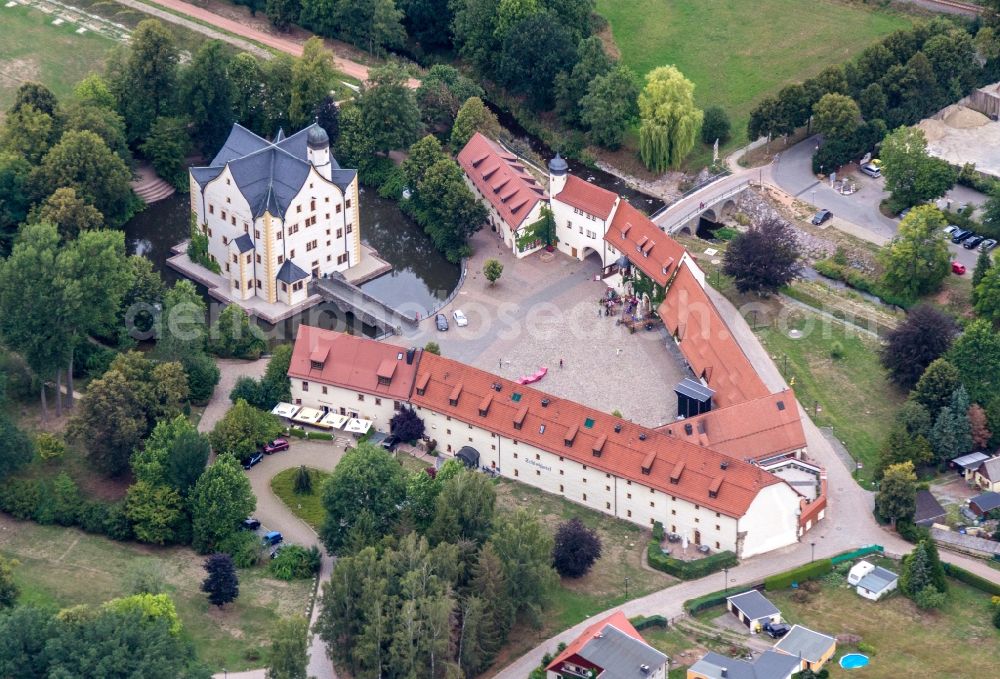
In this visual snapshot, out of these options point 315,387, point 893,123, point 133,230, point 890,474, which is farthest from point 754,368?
point 133,230

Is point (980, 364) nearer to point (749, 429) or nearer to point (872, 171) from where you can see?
point (749, 429)

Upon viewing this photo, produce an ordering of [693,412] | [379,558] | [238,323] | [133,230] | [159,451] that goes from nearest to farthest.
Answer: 1. [379,558]
2. [159,451]
3. [693,412]
4. [238,323]
5. [133,230]

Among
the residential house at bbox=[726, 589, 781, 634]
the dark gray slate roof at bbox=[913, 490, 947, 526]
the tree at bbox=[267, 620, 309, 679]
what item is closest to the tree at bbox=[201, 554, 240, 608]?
the tree at bbox=[267, 620, 309, 679]

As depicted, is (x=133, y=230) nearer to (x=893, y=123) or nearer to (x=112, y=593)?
(x=112, y=593)

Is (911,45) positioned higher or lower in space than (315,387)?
higher

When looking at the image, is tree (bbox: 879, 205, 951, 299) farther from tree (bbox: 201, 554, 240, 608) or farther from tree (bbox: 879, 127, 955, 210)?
tree (bbox: 201, 554, 240, 608)

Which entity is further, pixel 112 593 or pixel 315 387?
pixel 315 387

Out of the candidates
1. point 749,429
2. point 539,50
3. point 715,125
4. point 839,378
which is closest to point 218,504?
point 749,429
